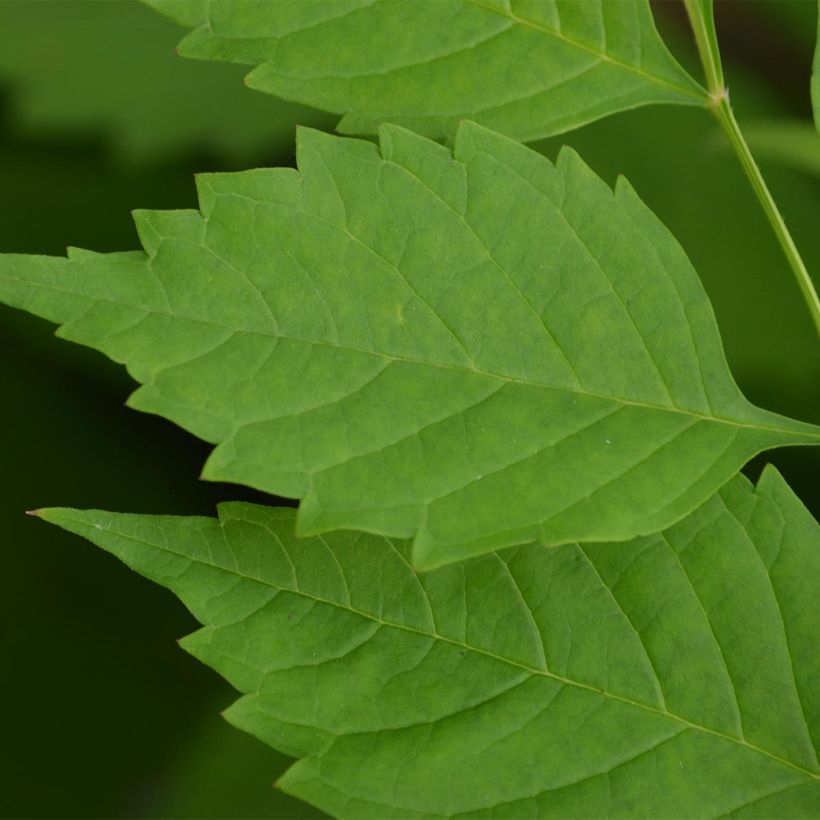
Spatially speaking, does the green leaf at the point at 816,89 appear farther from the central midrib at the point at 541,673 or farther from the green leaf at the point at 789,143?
the central midrib at the point at 541,673

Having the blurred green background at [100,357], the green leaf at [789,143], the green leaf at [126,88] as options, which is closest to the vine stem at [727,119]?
the green leaf at [789,143]

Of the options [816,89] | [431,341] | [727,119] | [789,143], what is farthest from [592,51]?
[789,143]

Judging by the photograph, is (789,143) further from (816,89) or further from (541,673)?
(541,673)

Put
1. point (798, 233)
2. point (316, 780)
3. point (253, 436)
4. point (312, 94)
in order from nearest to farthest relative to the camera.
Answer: point (253, 436), point (316, 780), point (312, 94), point (798, 233)

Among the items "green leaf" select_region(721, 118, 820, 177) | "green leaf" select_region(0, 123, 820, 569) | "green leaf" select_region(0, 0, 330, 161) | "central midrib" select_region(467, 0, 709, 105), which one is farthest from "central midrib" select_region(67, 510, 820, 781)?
"green leaf" select_region(0, 0, 330, 161)

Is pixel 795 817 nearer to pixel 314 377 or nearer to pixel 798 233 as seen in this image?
pixel 314 377

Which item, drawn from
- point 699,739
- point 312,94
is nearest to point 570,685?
point 699,739

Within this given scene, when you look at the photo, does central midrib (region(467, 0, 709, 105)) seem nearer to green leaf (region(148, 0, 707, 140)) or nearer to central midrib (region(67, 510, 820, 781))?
green leaf (region(148, 0, 707, 140))
